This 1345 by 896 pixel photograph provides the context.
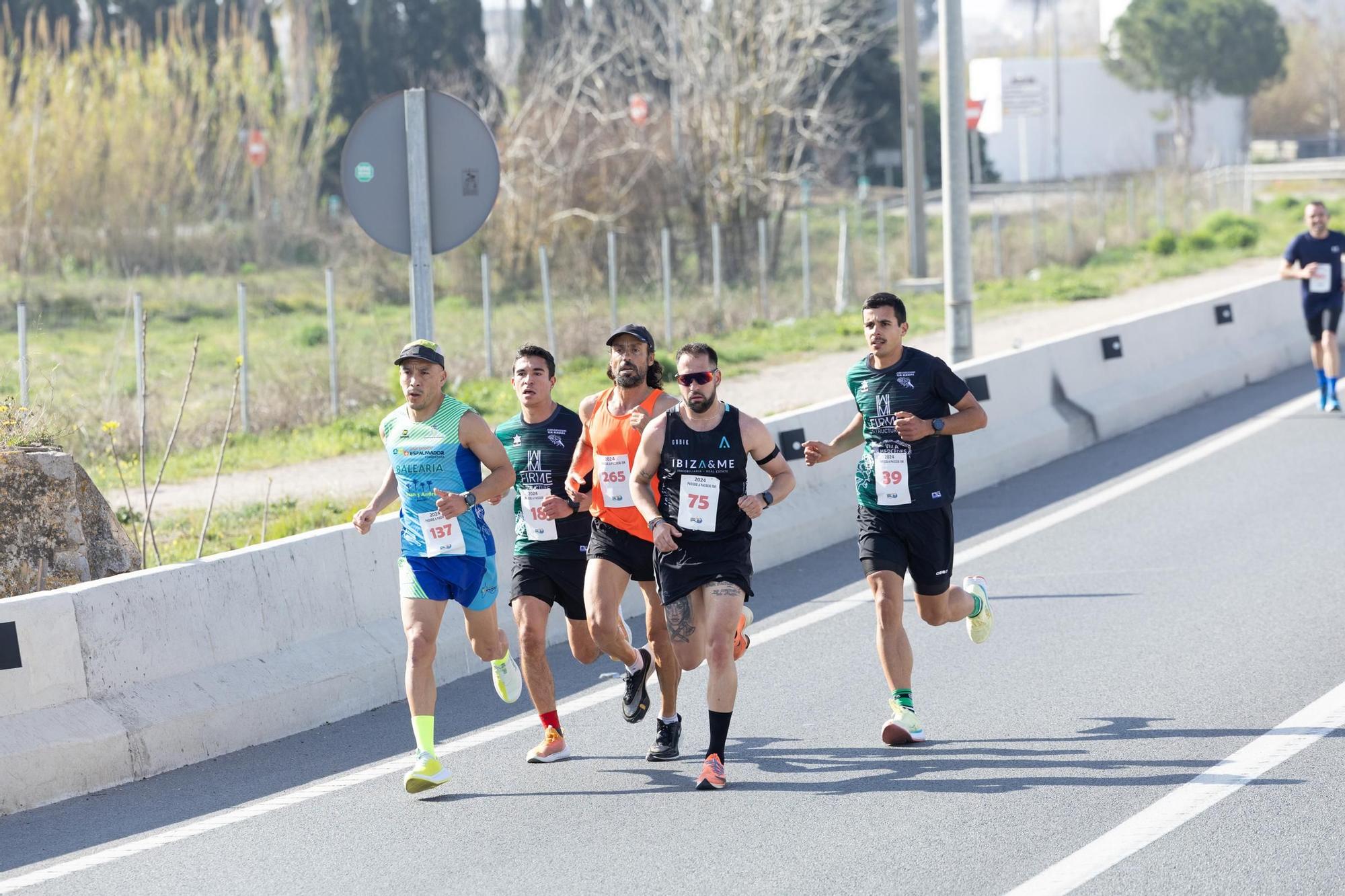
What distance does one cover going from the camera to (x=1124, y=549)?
11.2 metres

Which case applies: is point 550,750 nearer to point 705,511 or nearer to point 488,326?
point 705,511

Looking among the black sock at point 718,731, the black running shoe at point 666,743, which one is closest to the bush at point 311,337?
the black running shoe at point 666,743

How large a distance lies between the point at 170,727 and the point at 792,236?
3125cm

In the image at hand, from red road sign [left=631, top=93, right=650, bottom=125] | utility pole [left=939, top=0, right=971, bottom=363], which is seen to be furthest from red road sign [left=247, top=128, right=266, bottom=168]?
utility pole [left=939, top=0, right=971, bottom=363]

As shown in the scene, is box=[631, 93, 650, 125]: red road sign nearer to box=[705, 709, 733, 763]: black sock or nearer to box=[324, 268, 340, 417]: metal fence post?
box=[324, 268, 340, 417]: metal fence post

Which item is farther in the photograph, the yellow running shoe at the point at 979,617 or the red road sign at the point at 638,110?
the red road sign at the point at 638,110

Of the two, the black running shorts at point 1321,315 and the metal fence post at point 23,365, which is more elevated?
the metal fence post at point 23,365

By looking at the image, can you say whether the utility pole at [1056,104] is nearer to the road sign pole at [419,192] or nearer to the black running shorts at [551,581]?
the road sign pole at [419,192]

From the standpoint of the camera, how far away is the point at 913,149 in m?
26.0

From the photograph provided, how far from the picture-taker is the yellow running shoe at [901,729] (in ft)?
24.2

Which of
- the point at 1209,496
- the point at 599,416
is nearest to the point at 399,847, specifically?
the point at 599,416

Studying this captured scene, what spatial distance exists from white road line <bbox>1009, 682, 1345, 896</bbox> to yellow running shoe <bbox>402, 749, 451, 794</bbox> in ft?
7.89

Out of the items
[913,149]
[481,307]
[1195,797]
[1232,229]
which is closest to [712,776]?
[1195,797]

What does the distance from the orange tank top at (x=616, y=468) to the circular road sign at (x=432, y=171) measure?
2038 millimetres
